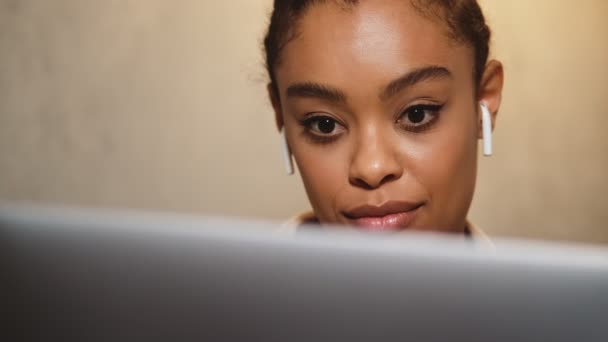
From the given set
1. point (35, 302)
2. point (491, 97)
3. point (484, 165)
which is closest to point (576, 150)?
point (484, 165)

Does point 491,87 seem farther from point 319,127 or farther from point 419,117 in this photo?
point 319,127

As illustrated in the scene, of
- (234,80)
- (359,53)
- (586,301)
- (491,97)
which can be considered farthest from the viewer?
(234,80)

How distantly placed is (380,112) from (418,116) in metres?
0.06

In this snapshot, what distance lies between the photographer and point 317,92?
643 millimetres

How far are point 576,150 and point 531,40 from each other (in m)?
0.29

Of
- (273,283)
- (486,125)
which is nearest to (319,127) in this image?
(486,125)

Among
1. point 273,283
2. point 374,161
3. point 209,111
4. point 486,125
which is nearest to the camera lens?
point 273,283

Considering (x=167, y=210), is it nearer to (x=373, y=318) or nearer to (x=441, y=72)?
(x=441, y=72)

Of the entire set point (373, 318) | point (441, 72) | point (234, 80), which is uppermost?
point (234, 80)

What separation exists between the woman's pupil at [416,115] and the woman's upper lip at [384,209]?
11 cm

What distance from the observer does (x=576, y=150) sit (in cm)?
121

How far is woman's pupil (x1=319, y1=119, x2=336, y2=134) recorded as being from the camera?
668mm

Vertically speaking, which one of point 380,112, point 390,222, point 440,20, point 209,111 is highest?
point 209,111

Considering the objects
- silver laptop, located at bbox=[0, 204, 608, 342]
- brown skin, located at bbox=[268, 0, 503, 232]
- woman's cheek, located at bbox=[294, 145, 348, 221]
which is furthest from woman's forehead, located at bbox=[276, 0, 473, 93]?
silver laptop, located at bbox=[0, 204, 608, 342]
